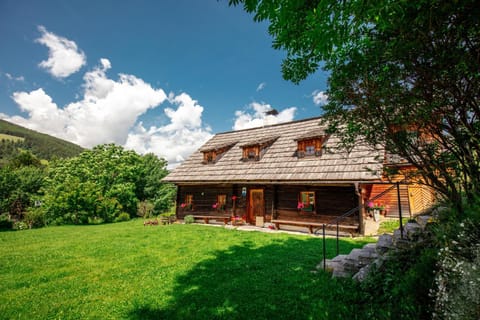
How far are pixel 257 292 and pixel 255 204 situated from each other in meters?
9.39

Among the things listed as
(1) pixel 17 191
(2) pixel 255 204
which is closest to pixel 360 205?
(2) pixel 255 204

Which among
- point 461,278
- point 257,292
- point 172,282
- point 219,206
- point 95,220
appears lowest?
point 95,220

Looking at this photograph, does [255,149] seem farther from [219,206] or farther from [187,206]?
[187,206]

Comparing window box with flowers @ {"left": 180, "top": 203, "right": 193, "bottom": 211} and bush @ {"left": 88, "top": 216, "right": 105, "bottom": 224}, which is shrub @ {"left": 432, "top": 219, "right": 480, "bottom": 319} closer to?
window box with flowers @ {"left": 180, "top": 203, "right": 193, "bottom": 211}

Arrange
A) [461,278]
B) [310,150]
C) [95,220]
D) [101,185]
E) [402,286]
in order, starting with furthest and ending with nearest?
[101,185]
[95,220]
[310,150]
[402,286]
[461,278]

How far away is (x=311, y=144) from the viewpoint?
12570 millimetres

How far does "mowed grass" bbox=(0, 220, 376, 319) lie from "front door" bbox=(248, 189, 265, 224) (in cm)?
513

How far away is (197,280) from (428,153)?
5071mm

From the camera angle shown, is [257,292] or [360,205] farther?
[360,205]

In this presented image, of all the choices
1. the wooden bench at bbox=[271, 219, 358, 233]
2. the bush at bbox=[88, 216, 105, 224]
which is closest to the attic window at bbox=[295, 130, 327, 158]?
the wooden bench at bbox=[271, 219, 358, 233]

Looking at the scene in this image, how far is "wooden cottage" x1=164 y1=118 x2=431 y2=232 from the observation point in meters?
10.4

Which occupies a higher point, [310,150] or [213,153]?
[213,153]

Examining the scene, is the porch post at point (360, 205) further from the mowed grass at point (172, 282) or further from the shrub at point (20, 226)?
the shrub at point (20, 226)

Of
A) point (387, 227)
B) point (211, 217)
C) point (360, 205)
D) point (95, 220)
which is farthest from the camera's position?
point (95, 220)
